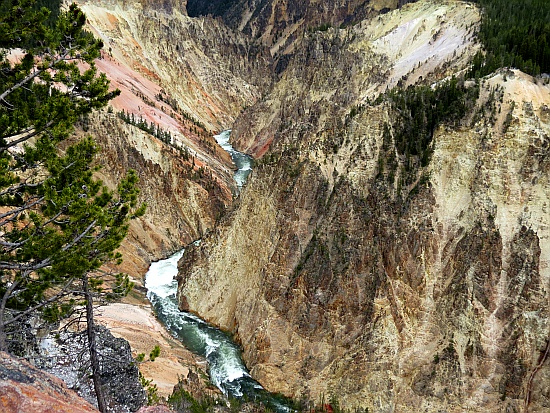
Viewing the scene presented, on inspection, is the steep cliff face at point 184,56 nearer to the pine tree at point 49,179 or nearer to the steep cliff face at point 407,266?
the steep cliff face at point 407,266

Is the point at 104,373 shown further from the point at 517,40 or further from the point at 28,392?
the point at 517,40

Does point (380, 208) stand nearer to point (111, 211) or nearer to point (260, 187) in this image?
point (260, 187)

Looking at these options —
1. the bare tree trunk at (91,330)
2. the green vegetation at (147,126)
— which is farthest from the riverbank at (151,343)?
the green vegetation at (147,126)

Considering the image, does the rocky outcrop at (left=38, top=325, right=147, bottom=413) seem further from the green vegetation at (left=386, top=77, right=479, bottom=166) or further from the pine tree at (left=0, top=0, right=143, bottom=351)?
the green vegetation at (left=386, top=77, right=479, bottom=166)

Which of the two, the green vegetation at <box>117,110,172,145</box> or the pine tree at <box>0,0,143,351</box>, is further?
the green vegetation at <box>117,110,172,145</box>

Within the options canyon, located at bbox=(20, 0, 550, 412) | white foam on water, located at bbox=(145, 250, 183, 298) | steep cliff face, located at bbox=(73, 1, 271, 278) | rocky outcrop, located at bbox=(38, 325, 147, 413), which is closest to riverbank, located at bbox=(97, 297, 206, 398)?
canyon, located at bbox=(20, 0, 550, 412)

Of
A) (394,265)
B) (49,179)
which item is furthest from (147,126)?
(49,179)
